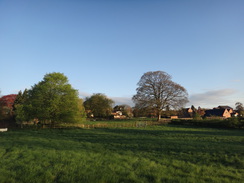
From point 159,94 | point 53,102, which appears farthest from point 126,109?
point 53,102

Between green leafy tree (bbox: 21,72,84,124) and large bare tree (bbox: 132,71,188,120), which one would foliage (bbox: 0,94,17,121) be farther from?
large bare tree (bbox: 132,71,188,120)

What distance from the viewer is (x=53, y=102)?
94.6 ft

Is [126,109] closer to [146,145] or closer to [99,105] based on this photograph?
[99,105]

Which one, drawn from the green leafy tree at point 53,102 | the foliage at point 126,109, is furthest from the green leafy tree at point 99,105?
the green leafy tree at point 53,102

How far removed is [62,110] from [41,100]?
14.0ft

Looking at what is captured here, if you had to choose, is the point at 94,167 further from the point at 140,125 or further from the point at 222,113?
the point at 222,113

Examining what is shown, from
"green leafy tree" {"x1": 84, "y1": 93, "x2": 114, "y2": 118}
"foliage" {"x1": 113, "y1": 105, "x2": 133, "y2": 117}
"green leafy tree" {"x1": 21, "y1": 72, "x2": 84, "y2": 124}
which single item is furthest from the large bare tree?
"foliage" {"x1": 113, "y1": 105, "x2": 133, "y2": 117}

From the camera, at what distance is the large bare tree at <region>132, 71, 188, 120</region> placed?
139ft

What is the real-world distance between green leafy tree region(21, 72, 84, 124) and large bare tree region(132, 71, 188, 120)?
18.9 metres

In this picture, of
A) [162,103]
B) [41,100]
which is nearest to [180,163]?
[41,100]

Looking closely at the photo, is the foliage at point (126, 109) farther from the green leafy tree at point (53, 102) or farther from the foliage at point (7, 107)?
the green leafy tree at point (53, 102)

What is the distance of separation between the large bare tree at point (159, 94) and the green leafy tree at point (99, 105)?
34.7 m

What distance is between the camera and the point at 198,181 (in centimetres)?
609

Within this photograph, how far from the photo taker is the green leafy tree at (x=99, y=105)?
251 ft
